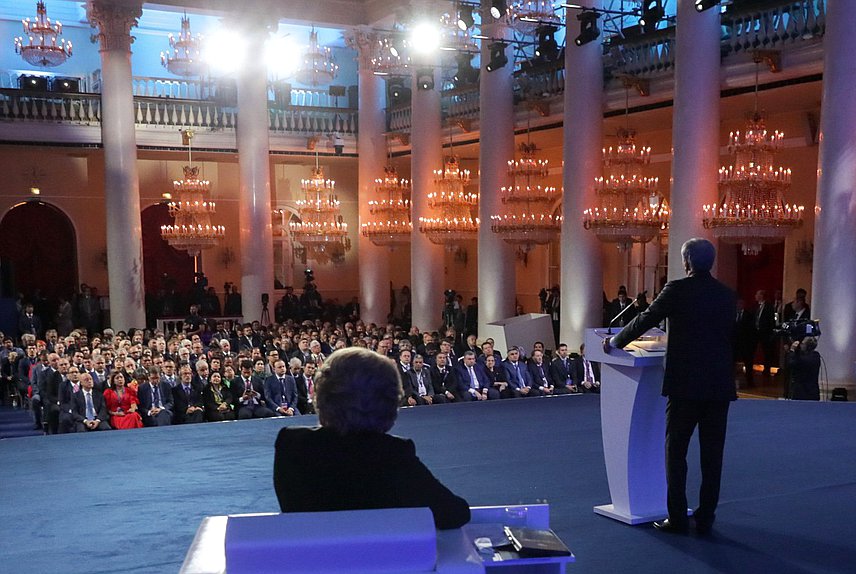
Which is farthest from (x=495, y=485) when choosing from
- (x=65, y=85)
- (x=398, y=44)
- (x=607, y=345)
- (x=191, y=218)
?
(x=65, y=85)

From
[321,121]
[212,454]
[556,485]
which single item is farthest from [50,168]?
[556,485]

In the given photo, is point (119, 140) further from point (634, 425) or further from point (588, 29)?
point (634, 425)

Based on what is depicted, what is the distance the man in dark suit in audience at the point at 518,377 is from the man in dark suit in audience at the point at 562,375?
0.36 m

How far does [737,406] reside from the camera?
8.19 m

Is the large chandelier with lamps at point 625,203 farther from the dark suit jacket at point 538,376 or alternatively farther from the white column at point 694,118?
the dark suit jacket at point 538,376

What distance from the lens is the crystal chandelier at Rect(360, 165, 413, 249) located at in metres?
18.0

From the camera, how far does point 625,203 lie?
1260 centimetres

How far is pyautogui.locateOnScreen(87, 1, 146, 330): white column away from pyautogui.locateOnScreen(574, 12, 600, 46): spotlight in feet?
30.3

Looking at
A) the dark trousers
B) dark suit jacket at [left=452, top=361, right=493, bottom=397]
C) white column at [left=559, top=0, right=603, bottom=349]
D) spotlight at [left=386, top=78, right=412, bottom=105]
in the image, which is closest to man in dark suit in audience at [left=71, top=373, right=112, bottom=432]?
dark suit jacket at [left=452, top=361, right=493, bottom=397]

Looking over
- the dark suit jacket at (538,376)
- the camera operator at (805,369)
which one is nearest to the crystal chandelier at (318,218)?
the dark suit jacket at (538,376)

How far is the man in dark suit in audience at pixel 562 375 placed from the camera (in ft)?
37.8

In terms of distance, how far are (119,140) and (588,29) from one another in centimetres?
955

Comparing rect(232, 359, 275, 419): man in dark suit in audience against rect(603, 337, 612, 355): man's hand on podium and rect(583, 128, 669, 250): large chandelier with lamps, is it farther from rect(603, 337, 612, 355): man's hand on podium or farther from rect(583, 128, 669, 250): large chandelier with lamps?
rect(603, 337, 612, 355): man's hand on podium

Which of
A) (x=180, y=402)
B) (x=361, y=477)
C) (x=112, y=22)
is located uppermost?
(x=112, y=22)
